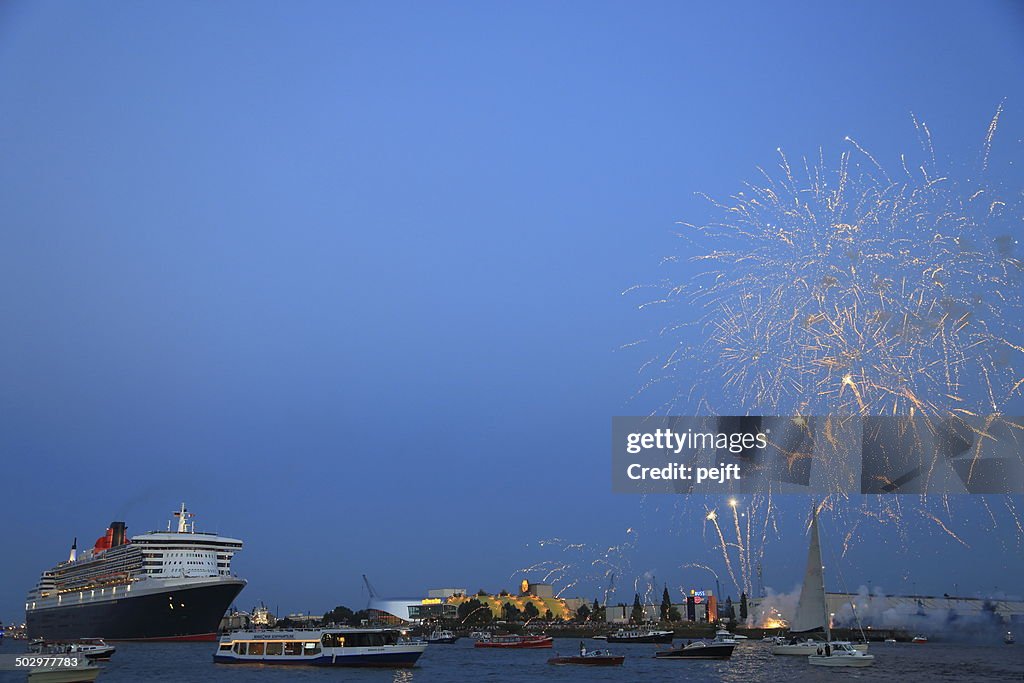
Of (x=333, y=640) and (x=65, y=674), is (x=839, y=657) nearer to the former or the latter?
(x=333, y=640)

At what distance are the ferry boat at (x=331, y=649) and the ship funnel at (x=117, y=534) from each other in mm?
78655

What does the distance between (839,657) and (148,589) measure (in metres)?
94.5

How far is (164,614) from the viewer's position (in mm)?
139375

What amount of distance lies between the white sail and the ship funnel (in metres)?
113

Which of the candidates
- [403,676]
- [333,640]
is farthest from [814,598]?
[333,640]

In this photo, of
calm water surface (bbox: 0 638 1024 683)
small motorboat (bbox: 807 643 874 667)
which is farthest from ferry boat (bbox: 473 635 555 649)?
small motorboat (bbox: 807 643 874 667)

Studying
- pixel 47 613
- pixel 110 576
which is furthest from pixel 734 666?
pixel 47 613

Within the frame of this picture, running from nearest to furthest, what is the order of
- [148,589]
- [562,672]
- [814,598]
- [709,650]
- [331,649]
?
[331,649], [562,672], [814,598], [709,650], [148,589]

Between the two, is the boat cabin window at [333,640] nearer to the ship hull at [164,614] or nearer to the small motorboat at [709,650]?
the small motorboat at [709,650]

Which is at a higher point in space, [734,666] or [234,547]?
[234,547]

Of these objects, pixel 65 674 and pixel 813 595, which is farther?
pixel 813 595

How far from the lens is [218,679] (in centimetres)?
8062

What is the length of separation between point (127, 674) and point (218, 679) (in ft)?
33.2

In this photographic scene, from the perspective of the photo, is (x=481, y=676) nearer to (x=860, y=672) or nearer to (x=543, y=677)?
(x=543, y=677)
